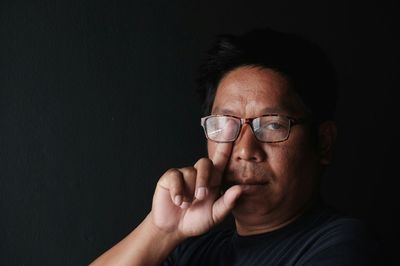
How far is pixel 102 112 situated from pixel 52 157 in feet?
0.75

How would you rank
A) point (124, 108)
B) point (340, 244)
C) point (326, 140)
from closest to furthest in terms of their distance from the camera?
point (340, 244) < point (326, 140) < point (124, 108)

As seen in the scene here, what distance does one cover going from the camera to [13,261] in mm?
1587

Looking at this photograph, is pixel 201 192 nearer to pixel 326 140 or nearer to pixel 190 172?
pixel 190 172

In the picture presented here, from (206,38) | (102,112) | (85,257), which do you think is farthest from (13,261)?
(206,38)

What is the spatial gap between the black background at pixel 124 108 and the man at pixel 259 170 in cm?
42

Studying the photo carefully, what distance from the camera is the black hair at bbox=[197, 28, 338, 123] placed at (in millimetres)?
1271

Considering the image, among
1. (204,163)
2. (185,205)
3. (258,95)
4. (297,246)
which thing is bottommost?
(297,246)

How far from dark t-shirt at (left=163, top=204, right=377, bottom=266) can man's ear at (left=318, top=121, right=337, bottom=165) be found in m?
0.14

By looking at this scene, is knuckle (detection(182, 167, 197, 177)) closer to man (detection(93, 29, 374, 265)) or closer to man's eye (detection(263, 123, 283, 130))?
man (detection(93, 29, 374, 265))

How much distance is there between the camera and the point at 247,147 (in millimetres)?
1189

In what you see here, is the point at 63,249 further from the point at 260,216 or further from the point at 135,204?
the point at 260,216

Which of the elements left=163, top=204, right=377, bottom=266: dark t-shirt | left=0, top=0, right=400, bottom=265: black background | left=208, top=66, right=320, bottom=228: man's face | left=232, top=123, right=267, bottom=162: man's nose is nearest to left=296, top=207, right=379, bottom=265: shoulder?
left=163, top=204, right=377, bottom=266: dark t-shirt

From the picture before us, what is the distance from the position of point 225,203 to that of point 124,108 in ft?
2.33

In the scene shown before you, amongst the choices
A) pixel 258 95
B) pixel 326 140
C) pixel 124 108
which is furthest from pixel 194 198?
pixel 124 108
